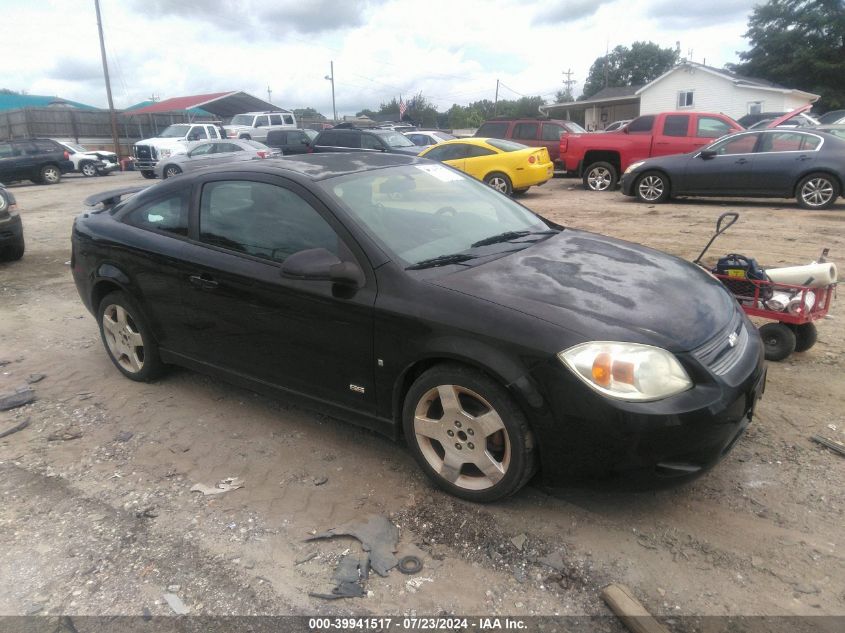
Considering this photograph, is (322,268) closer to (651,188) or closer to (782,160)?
(782,160)

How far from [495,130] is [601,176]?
4531mm

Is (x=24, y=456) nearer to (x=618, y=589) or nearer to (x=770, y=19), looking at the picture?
(x=618, y=589)

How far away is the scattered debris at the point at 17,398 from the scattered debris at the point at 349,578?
116 inches

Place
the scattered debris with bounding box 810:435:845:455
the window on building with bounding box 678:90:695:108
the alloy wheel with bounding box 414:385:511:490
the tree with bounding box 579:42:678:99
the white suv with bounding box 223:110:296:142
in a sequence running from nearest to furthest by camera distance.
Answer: the alloy wheel with bounding box 414:385:511:490 < the scattered debris with bounding box 810:435:845:455 < the white suv with bounding box 223:110:296:142 < the window on building with bounding box 678:90:695:108 < the tree with bounding box 579:42:678:99

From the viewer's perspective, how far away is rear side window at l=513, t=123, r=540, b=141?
1759 cm

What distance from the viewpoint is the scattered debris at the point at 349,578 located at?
2418 millimetres

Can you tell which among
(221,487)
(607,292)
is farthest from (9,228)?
(607,292)

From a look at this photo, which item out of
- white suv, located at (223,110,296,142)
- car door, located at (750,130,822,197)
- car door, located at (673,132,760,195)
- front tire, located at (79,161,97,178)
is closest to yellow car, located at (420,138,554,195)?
car door, located at (673,132,760,195)

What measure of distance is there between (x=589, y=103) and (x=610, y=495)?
44.1 m

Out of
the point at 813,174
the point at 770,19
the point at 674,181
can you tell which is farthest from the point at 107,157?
the point at 770,19

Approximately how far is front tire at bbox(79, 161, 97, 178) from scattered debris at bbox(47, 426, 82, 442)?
81.5 ft

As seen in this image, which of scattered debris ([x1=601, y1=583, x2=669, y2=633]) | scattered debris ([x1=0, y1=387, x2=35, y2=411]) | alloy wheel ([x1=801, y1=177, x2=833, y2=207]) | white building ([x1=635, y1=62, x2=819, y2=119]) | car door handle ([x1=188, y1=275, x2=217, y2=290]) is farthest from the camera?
white building ([x1=635, y1=62, x2=819, y2=119])

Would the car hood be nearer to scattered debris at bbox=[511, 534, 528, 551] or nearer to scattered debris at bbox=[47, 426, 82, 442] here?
scattered debris at bbox=[511, 534, 528, 551]

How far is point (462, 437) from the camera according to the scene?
9.32 ft
